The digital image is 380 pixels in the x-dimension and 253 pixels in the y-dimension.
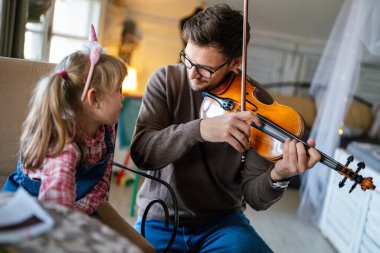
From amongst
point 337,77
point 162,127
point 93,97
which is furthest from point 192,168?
point 337,77

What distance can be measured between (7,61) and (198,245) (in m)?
0.82

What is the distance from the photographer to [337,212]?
256cm

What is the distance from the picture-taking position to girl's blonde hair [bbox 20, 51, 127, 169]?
1.05 meters

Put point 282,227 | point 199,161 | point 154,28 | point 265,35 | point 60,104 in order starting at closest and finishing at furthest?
point 60,104 → point 199,161 → point 282,227 → point 154,28 → point 265,35

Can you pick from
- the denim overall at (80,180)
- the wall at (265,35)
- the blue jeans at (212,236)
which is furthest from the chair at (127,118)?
the denim overall at (80,180)

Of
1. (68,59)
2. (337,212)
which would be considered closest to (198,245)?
(68,59)

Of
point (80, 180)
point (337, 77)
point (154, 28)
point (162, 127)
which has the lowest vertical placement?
point (80, 180)

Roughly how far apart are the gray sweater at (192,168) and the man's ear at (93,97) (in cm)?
23

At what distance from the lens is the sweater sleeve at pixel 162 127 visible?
49.0 inches

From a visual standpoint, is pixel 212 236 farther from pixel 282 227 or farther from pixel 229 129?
pixel 282 227

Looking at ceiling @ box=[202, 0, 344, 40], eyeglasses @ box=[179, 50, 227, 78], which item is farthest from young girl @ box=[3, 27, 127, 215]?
ceiling @ box=[202, 0, 344, 40]

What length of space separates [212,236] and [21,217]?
0.73m

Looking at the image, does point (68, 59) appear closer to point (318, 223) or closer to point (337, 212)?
point (337, 212)

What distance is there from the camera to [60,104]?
3.51 ft
